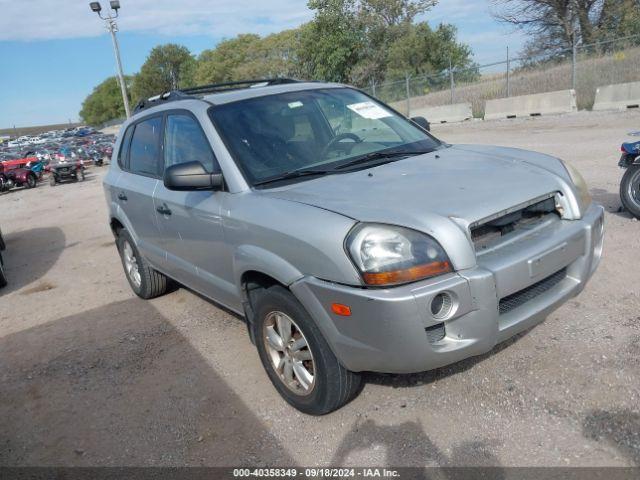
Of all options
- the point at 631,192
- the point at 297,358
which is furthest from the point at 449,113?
the point at 297,358

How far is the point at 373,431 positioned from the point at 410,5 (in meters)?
51.8

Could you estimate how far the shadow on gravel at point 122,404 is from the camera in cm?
308

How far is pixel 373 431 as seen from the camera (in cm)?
296

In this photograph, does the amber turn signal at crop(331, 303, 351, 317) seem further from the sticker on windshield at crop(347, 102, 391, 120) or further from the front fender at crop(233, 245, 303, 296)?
the sticker on windshield at crop(347, 102, 391, 120)

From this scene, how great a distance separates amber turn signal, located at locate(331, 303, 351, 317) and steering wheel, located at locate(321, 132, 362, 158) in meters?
1.33

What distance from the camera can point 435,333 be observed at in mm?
2555

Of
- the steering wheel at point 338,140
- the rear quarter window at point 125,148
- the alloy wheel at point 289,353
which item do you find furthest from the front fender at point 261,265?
the rear quarter window at point 125,148

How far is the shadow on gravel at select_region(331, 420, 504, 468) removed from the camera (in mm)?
2654

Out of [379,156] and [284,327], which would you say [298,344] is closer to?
[284,327]

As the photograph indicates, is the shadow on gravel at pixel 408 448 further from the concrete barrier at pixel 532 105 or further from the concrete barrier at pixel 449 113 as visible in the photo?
the concrete barrier at pixel 449 113

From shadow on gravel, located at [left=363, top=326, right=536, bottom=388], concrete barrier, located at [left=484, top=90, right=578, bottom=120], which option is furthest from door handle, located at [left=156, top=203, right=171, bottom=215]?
concrete barrier, located at [left=484, top=90, right=578, bottom=120]

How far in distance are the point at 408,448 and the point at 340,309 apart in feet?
2.75

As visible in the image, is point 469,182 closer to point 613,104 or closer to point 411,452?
point 411,452

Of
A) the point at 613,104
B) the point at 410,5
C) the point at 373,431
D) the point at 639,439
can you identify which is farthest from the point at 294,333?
the point at 410,5
